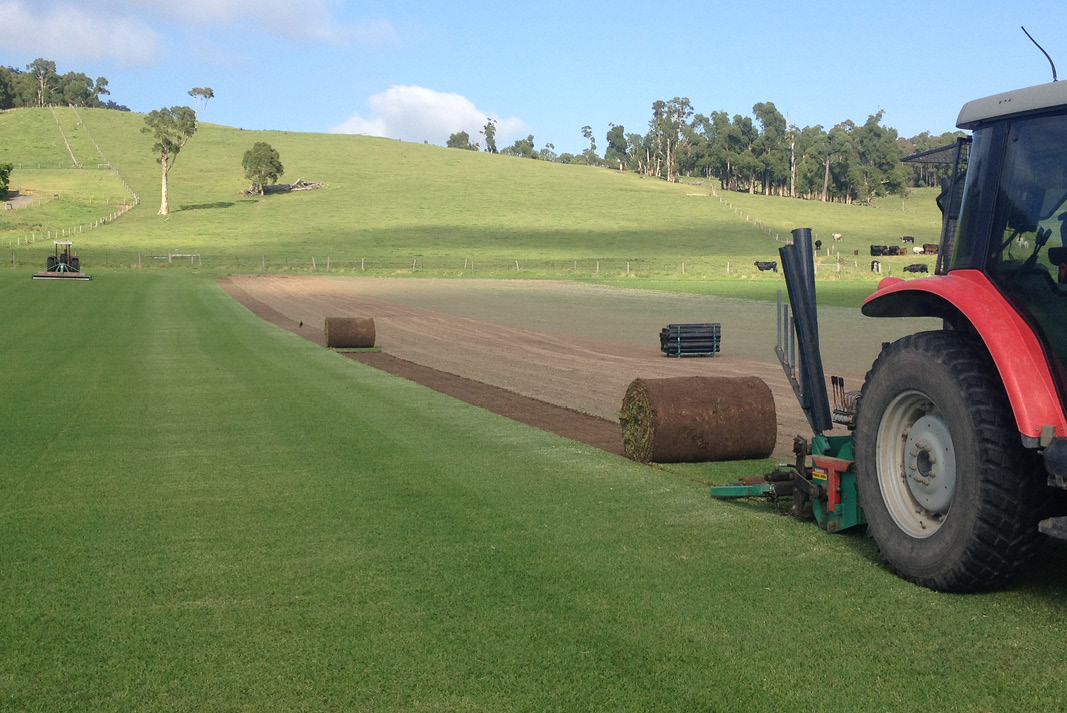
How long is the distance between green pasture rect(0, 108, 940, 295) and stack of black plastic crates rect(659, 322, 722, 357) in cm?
3376

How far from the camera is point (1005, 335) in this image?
542 centimetres

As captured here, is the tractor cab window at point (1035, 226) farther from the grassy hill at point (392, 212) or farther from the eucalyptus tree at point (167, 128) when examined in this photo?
the eucalyptus tree at point (167, 128)

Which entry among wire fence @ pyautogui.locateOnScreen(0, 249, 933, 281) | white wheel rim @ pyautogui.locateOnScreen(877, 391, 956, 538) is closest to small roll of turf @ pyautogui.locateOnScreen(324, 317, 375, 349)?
white wheel rim @ pyautogui.locateOnScreen(877, 391, 956, 538)

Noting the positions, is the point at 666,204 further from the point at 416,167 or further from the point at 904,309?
the point at 904,309

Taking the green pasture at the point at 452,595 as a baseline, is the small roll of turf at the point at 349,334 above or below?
below

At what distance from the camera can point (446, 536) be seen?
736 cm

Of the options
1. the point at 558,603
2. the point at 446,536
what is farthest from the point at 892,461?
the point at 446,536

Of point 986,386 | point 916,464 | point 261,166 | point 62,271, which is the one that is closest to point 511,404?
point 916,464

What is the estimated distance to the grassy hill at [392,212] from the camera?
85.9m

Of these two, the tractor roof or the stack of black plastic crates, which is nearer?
the tractor roof

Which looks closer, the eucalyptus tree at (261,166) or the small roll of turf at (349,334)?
the small roll of turf at (349,334)

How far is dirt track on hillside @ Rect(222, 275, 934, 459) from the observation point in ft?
52.9

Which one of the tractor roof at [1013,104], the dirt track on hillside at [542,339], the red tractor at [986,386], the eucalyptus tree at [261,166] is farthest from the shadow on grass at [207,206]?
the tractor roof at [1013,104]

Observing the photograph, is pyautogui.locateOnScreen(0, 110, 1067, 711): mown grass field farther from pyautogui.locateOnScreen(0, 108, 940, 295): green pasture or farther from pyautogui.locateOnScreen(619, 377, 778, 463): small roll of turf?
pyautogui.locateOnScreen(0, 108, 940, 295): green pasture
